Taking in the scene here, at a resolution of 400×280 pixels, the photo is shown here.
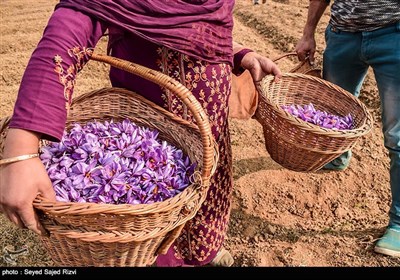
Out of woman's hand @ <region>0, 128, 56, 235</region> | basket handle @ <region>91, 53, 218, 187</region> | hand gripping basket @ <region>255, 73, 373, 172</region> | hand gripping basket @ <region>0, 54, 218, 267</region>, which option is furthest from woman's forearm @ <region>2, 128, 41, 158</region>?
hand gripping basket @ <region>255, 73, 373, 172</region>

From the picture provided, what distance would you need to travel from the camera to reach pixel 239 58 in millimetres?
1803

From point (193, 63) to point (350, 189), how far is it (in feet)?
5.57

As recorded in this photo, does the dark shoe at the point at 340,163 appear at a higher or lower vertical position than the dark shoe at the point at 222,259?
lower

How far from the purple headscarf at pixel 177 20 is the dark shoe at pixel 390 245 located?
139 centimetres

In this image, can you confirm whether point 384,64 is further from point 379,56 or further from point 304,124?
point 304,124

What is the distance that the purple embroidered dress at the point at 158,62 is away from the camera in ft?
3.73

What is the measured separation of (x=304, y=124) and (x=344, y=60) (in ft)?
2.54

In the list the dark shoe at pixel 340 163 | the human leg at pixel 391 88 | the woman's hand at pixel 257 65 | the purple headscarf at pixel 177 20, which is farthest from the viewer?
the dark shoe at pixel 340 163

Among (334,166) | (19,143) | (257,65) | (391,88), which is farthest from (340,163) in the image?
(19,143)

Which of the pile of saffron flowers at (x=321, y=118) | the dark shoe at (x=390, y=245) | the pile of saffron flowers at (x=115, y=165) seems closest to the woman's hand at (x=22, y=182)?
the pile of saffron flowers at (x=115, y=165)

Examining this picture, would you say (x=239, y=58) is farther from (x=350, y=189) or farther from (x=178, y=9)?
(x=350, y=189)

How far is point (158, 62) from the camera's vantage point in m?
1.47

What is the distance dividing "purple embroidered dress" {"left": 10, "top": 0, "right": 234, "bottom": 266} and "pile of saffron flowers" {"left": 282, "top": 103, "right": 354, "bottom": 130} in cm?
58

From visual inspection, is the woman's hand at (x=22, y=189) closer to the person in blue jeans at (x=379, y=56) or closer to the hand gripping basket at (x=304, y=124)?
the hand gripping basket at (x=304, y=124)
